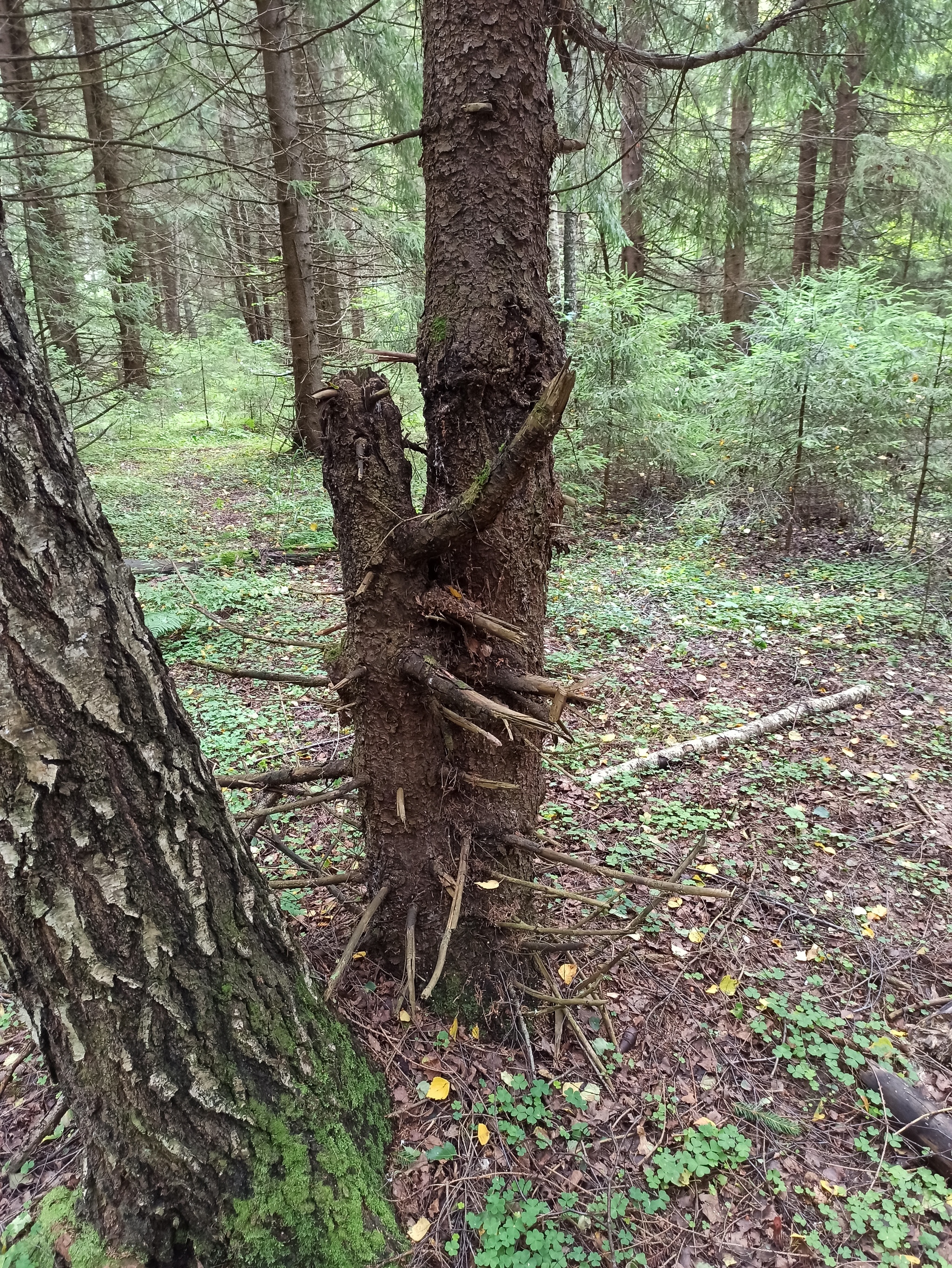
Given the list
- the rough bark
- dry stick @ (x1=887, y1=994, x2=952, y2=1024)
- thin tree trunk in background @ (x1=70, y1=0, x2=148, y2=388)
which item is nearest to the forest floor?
dry stick @ (x1=887, y1=994, x2=952, y2=1024)

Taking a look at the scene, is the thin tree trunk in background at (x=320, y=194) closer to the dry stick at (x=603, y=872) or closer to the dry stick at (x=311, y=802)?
the dry stick at (x=311, y=802)

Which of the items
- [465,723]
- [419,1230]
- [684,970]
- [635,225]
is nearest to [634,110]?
[465,723]

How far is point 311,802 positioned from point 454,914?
2.05 ft

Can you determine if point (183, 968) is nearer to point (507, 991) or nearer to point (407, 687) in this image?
point (407, 687)

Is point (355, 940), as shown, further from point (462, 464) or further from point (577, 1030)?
point (462, 464)

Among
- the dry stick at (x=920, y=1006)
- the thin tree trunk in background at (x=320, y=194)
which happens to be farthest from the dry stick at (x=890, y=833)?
the thin tree trunk in background at (x=320, y=194)

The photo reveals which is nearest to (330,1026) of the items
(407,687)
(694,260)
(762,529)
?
(407,687)

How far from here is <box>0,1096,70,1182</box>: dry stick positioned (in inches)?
70.4

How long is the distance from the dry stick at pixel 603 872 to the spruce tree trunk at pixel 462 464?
0.18 metres

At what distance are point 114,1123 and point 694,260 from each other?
1457cm

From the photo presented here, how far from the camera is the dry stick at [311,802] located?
2109 millimetres

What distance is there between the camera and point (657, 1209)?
193 centimetres

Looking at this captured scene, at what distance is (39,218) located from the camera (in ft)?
22.7

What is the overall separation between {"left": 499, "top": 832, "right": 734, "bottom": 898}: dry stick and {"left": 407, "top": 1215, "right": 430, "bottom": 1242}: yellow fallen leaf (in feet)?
3.44
